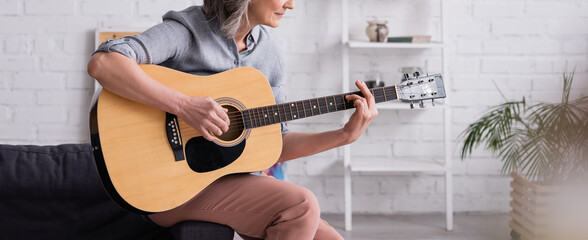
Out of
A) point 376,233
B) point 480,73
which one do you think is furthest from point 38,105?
→ point 480,73

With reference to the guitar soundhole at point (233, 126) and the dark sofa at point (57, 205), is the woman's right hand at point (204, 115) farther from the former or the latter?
the dark sofa at point (57, 205)

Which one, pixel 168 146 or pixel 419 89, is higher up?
pixel 419 89

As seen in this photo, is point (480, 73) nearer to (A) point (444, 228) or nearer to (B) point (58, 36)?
(A) point (444, 228)

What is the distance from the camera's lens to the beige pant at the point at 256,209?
4.40 ft

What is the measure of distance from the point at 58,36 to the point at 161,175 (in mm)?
2042

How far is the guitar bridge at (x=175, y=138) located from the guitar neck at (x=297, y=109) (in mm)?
183

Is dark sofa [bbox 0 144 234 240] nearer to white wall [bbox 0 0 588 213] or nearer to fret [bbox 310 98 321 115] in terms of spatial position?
fret [bbox 310 98 321 115]

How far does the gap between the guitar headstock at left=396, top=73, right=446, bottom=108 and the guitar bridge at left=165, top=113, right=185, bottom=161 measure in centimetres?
62

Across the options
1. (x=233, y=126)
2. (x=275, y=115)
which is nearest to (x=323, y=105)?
(x=275, y=115)

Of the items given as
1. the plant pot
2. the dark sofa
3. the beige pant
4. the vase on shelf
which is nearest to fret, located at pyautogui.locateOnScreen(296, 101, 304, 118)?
the beige pant

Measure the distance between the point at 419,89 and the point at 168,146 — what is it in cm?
71

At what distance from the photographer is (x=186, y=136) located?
1423 millimetres

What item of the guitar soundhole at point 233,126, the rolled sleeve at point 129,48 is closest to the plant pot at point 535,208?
the guitar soundhole at point 233,126

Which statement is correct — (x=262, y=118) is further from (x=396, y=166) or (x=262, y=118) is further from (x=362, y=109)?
(x=396, y=166)
